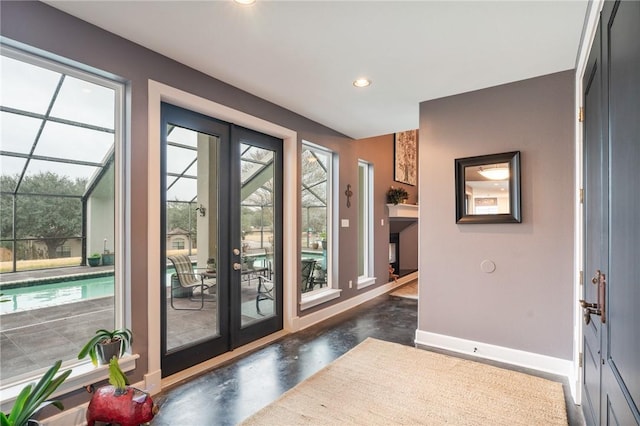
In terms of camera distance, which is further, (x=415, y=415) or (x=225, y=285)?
(x=225, y=285)

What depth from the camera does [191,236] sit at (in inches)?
115

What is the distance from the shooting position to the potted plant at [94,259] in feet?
7.46

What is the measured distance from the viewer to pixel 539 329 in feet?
9.46

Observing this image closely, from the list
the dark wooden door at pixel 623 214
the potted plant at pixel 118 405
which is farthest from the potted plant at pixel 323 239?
the dark wooden door at pixel 623 214

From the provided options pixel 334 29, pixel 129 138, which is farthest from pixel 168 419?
pixel 334 29

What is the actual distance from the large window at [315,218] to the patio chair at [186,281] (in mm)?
1380

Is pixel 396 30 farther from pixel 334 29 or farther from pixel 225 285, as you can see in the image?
pixel 225 285

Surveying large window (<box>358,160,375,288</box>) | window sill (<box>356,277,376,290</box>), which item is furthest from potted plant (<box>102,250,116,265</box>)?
large window (<box>358,160,375,288</box>)

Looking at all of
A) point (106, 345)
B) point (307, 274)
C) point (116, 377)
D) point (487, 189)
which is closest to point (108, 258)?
point (106, 345)

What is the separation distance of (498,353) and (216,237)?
281 cm

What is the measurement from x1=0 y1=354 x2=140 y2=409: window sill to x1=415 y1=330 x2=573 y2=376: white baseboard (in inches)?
105

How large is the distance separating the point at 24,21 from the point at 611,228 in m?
3.03

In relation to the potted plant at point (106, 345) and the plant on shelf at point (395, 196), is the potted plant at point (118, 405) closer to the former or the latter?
the potted plant at point (106, 345)

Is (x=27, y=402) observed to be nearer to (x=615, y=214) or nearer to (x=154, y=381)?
(x=154, y=381)
